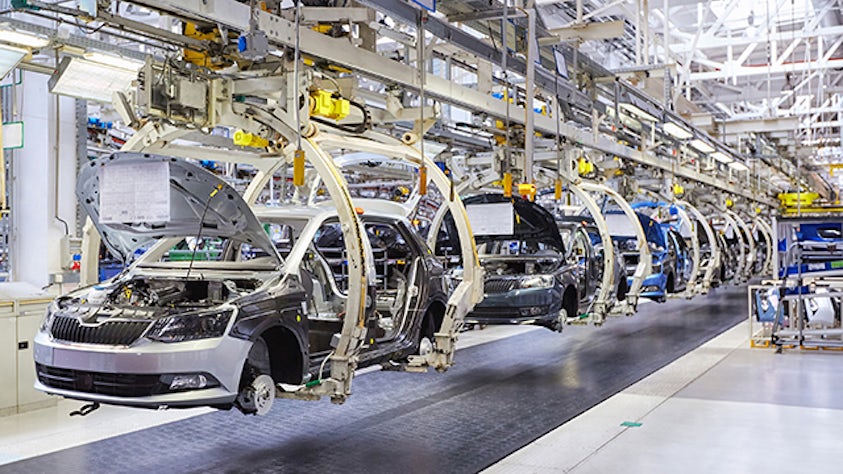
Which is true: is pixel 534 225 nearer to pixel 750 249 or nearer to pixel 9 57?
pixel 9 57

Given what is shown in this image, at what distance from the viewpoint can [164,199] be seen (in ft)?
16.4

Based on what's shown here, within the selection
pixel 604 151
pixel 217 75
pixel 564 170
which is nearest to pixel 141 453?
pixel 217 75

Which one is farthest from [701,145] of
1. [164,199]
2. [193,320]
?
[193,320]

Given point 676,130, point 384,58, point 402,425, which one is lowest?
point 402,425

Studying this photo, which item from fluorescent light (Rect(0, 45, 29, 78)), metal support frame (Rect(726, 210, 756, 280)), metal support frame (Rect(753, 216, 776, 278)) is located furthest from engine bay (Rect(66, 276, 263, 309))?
metal support frame (Rect(753, 216, 776, 278))

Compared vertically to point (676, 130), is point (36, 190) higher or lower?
lower

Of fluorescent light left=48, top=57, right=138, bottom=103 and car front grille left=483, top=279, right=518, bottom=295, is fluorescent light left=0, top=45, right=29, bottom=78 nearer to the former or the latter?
fluorescent light left=48, top=57, right=138, bottom=103

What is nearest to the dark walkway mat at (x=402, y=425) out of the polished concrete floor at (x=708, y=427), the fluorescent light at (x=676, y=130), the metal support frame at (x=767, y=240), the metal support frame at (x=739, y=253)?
the polished concrete floor at (x=708, y=427)

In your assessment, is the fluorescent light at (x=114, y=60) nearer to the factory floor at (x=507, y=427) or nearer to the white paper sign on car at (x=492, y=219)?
the factory floor at (x=507, y=427)

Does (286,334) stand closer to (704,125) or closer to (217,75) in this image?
(217,75)

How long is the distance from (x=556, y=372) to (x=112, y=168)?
5.66 metres

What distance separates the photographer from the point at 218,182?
5.02 metres

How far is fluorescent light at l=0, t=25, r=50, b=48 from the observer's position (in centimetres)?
596

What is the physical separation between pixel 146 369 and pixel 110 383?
26 centimetres
